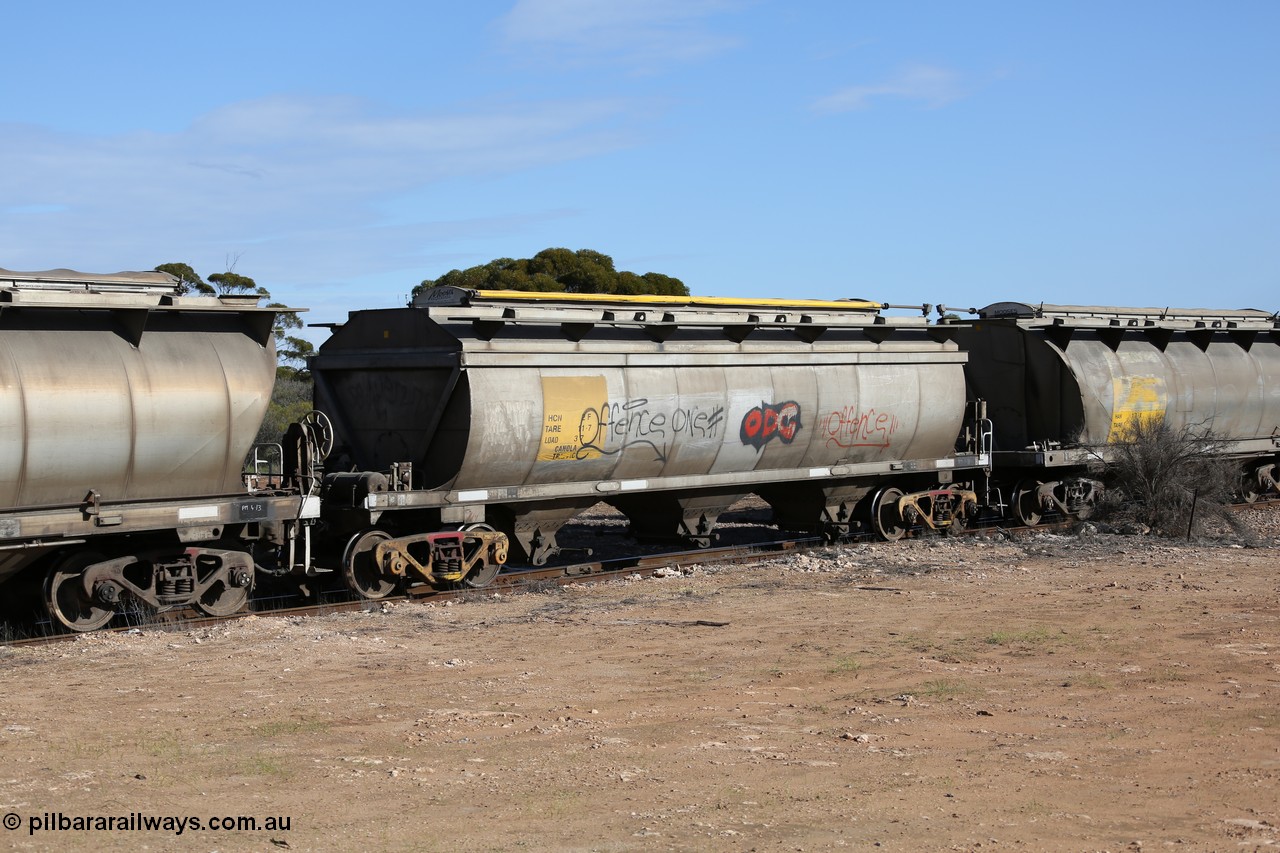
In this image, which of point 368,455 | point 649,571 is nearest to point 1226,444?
point 649,571

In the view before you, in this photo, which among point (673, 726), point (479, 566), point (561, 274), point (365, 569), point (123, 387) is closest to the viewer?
point (673, 726)

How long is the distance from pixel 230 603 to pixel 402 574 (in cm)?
197

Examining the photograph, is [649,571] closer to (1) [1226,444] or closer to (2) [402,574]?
(2) [402,574]

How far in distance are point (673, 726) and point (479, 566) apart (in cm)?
690

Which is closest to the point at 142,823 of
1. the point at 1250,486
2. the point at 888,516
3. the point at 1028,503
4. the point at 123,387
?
the point at 123,387

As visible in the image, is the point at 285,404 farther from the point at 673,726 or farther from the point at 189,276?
the point at 673,726

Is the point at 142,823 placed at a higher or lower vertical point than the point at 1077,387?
lower

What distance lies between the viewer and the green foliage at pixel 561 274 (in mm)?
41500

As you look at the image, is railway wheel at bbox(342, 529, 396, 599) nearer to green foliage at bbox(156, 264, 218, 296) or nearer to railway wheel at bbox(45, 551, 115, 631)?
railway wheel at bbox(45, 551, 115, 631)

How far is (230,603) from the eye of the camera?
43.6 feet

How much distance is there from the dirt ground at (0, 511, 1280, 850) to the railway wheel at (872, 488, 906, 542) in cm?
559

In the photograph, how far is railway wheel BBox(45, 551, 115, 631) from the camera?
1212 cm

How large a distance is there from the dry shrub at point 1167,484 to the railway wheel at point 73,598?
633 inches

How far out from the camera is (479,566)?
15469 millimetres
